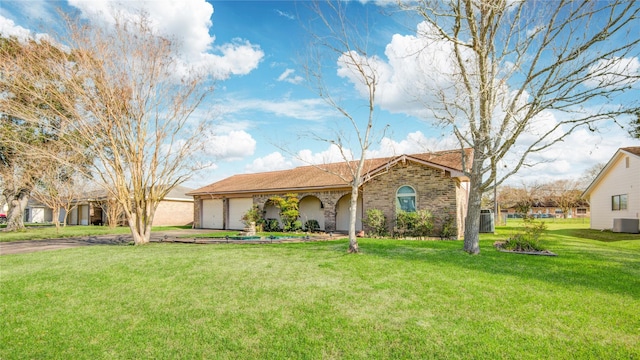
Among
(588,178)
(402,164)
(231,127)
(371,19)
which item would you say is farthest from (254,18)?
(588,178)

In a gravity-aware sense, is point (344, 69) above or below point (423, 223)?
above

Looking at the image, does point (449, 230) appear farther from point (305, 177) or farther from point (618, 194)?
point (618, 194)

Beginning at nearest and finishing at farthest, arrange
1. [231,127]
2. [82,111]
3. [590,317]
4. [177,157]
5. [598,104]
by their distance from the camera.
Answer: [590,317] < [598,104] < [82,111] < [177,157] < [231,127]

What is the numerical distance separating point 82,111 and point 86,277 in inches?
355

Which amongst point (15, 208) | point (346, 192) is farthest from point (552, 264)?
point (15, 208)

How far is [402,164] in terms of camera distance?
56.9 feet

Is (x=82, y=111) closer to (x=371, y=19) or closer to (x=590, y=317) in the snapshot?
(x=371, y=19)

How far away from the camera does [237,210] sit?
2562 cm

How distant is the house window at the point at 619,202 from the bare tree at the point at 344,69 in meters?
18.5

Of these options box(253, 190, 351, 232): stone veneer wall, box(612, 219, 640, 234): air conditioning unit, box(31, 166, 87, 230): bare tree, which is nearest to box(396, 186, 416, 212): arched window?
box(253, 190, 351, 232): stone veneer wall

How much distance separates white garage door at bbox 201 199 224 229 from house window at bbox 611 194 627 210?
86.5 feet

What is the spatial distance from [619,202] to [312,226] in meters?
18.5

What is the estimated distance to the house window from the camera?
1972 cm

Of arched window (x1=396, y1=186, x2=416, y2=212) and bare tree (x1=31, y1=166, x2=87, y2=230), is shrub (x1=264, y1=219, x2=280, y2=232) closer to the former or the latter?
arched window (x1=396, y1=186, x2=416, y2=212)
